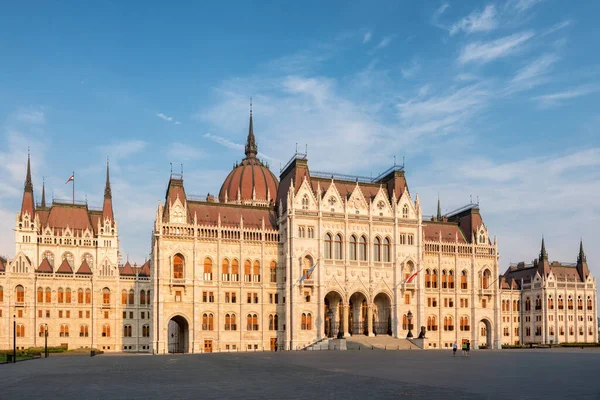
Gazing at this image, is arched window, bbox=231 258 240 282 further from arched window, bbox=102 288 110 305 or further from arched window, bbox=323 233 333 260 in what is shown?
arched window, bbox=102 288 110 305

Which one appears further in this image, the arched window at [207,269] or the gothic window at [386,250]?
the gothic window at [386,250]

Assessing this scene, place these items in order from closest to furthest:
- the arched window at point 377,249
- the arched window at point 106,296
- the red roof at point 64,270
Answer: the arched window at point 377,249 < the red roof at point 64,270 < the arched window at point 106,296

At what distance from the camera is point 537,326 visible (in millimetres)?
122938

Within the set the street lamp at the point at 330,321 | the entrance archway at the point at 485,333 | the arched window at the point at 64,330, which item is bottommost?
the entrance archway at the point at 485,333

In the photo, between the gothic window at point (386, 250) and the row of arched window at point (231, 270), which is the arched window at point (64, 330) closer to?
the row of arched window at point (231, 270)

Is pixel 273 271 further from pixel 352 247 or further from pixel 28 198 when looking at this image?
pixel 28 198

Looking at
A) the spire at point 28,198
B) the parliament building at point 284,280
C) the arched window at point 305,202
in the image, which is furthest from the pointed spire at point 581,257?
the spire at point 28,198

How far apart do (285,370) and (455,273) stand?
64123 millimetres

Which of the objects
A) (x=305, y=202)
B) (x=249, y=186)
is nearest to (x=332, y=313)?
(x=305, y=202)

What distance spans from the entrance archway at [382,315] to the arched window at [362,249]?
617cm

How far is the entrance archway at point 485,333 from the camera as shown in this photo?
100875mm

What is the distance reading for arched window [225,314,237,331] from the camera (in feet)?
280

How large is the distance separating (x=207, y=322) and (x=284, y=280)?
39.5 feet

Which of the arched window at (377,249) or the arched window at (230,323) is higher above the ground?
the arched window at (377,249)
